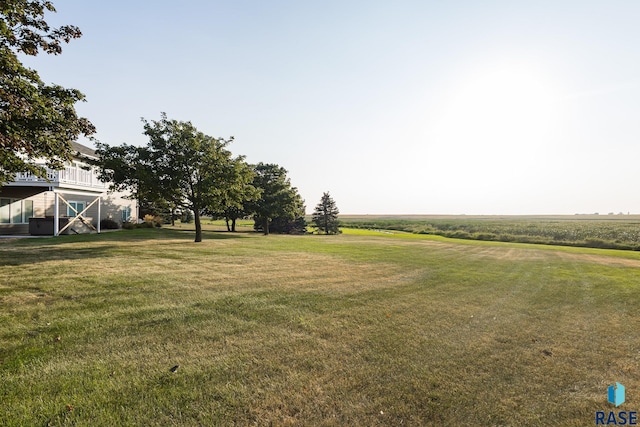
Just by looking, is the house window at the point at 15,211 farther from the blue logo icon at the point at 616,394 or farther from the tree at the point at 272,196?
the blue logo icon at the point at 616,394

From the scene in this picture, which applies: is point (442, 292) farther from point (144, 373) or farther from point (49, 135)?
point (49, 135)

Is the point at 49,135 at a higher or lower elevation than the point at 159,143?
lower

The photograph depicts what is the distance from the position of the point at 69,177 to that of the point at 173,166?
8260mm

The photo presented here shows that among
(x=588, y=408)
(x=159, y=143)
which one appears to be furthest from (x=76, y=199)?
(x=588, y=408)

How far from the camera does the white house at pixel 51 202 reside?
19469 mm

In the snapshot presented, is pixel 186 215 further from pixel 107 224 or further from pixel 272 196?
pixel 272 196

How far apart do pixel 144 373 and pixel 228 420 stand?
1554mm

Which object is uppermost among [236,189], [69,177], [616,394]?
[69,177]

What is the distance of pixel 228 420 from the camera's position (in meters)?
3.09

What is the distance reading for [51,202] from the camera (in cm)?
2270

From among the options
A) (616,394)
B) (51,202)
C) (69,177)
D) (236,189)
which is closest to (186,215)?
(69,177)

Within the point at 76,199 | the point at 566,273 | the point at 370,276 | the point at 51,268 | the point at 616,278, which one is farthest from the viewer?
the point at 76,199

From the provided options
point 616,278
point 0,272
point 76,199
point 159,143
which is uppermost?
point 159,143

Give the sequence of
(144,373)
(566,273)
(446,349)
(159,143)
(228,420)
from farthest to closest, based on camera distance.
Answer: (159,143) → (566,273) → (446,349) → (144,373) → (228,420)
